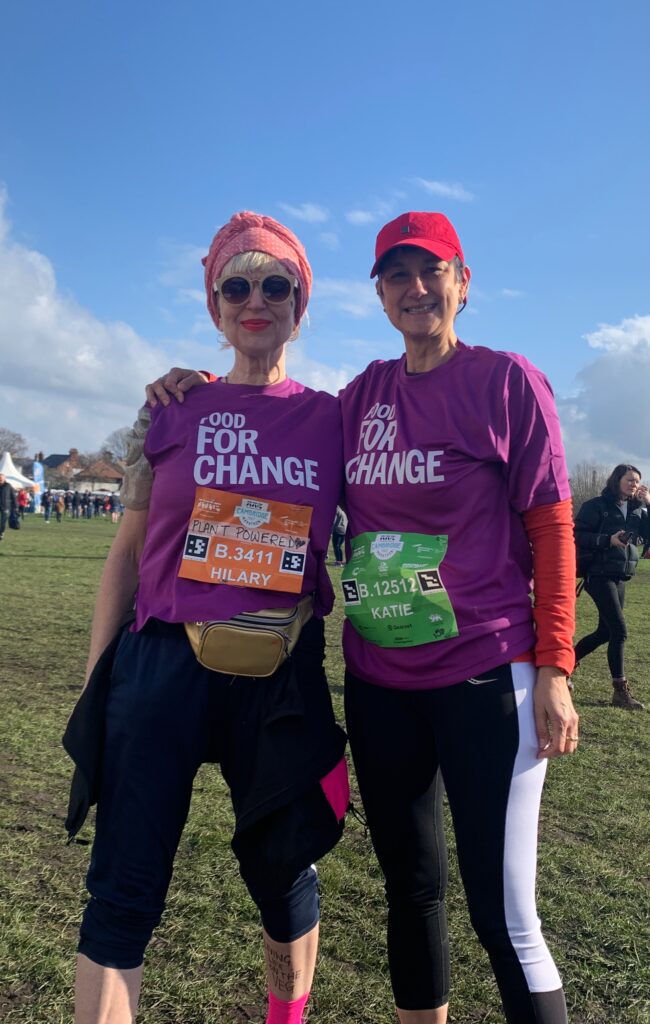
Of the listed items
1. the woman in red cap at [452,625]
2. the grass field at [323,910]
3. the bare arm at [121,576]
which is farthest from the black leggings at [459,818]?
the bare arm at [121,576]

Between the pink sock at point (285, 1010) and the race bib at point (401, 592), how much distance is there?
1031 millimetres

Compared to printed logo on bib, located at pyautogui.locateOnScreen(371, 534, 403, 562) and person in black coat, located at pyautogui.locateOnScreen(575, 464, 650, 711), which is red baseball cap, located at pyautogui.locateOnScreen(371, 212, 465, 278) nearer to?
printed logo on bib, located at pyautogui.locateOnScreen(371, 534, 403, 562)

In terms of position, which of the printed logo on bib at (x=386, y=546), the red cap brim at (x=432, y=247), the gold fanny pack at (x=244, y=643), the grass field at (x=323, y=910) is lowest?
the grass field at (x=323, y=910)

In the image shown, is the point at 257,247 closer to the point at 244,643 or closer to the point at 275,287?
the point at 275,287

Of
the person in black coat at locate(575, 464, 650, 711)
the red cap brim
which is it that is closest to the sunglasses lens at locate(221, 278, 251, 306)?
the red cap brim

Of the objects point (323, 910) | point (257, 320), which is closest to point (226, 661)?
point (257, 320)

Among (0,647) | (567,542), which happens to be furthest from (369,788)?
(0,647)

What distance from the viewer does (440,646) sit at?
1.84 metres

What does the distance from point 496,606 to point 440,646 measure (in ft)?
0.56

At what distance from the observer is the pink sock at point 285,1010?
2043 millimetres

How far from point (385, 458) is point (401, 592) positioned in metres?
0.35

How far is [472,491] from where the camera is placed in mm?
1873

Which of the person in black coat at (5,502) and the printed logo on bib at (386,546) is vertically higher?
the person in black coat at (5,502)

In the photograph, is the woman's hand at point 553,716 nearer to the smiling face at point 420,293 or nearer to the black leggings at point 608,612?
the smiling face at point 420,293
